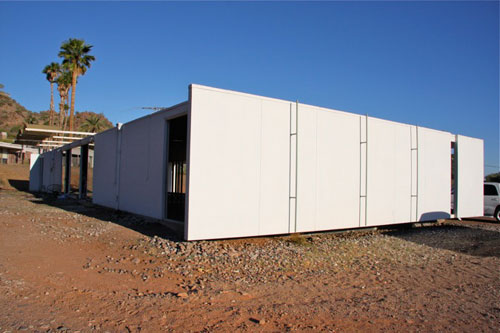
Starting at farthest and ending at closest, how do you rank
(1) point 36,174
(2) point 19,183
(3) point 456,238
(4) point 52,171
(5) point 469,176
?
(2) point 19,183 < (1) point 36,174 < (4) point 52,171 < (5) point 469,176 < (3) point 456,238

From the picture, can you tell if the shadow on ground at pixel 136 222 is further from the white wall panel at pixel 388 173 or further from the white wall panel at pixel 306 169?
the white wall panel at pixel 388 173

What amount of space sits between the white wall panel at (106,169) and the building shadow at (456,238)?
10.3 m

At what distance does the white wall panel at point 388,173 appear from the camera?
11.5m

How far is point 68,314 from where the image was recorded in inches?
167

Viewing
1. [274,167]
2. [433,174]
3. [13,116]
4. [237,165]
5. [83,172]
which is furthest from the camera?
[13,116]

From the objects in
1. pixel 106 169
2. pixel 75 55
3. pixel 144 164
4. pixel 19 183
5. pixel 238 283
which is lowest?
pixel 238 283

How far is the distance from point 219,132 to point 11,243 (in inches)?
206

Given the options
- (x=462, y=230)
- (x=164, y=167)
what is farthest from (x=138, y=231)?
(x=462, y=230)

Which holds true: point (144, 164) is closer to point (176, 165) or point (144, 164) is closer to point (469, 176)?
point (176, 165)

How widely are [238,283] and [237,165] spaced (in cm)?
341

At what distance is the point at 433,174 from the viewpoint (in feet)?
44.5

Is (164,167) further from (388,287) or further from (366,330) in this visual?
(366,330)

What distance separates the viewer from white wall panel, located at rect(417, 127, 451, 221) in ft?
43.1

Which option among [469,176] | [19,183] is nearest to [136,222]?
[469,176]
